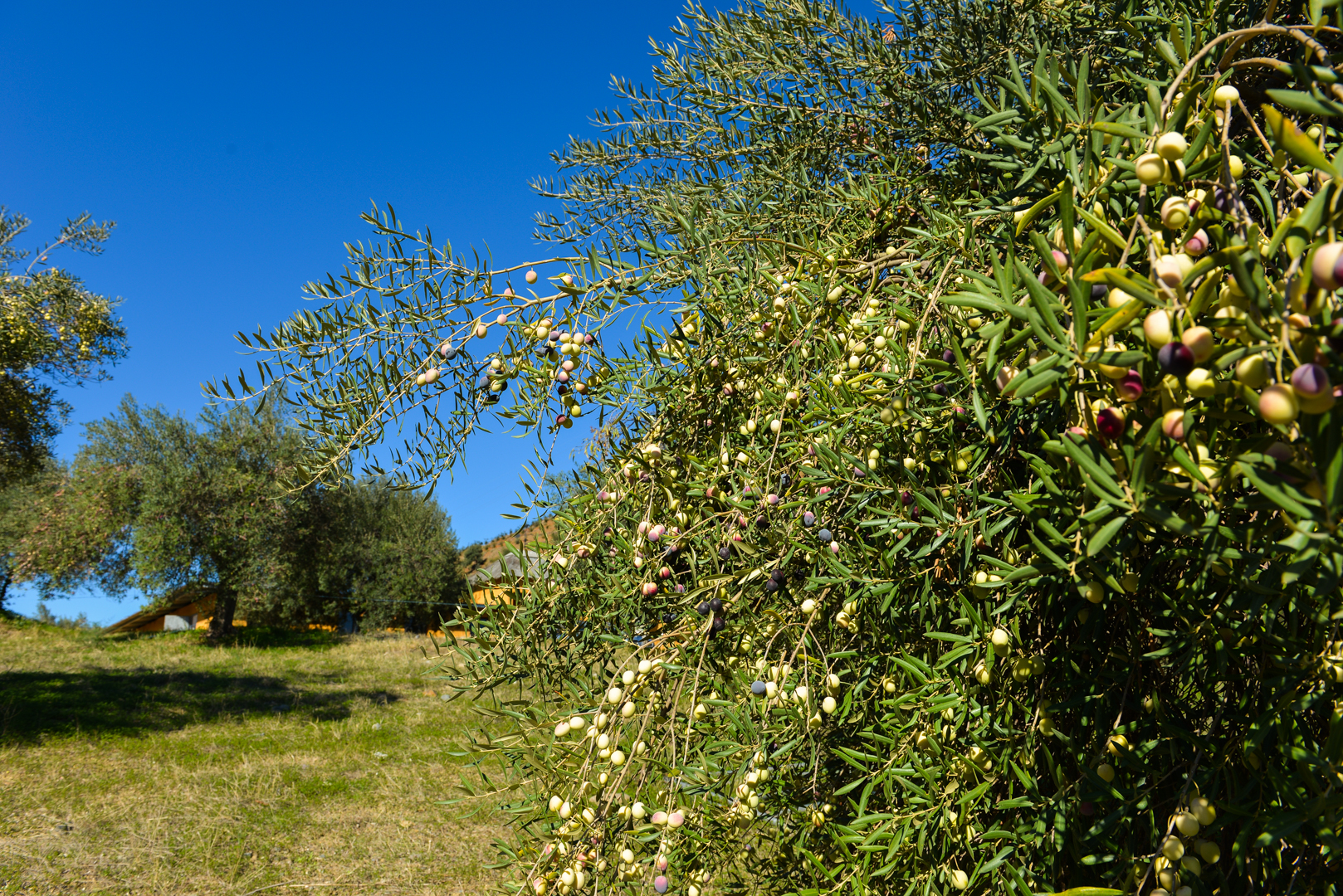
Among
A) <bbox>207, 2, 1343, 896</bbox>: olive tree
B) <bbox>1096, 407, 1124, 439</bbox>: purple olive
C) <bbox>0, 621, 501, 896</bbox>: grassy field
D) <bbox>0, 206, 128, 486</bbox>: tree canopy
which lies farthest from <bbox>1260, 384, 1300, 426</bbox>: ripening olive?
<bbox>0, 206, 128, 486</bbox>: tree canopy

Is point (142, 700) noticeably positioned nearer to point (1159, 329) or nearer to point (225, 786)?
point (225, 786)

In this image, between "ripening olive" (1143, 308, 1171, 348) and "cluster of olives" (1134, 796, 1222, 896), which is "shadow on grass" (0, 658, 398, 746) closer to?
"cluster of olives" (1134, 796, 1222, 896)

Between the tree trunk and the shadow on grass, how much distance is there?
491 centimetres

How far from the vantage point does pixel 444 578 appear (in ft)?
75.7

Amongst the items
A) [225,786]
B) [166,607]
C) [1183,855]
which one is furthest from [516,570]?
[166,607]

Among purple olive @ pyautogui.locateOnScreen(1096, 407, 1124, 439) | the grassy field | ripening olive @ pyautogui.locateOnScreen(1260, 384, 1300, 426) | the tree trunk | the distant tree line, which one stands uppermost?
the distant tree line

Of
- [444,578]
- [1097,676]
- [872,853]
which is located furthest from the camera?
[444,578]

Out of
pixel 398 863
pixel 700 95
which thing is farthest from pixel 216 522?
pixel 700 95

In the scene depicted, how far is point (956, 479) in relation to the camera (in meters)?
1.27

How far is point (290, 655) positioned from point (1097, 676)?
1891 cm

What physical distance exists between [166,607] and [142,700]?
1126 cm

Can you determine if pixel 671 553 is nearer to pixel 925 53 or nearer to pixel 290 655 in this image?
pixel 925 53

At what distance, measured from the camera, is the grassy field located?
5.37 m

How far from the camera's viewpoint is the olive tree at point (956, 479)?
72cm
